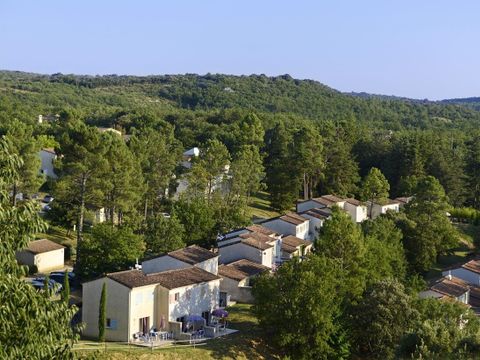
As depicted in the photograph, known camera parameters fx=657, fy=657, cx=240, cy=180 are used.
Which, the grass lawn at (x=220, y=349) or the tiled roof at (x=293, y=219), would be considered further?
the tiled roof at (x=293, y=219)

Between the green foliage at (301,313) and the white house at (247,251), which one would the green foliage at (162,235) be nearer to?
the white house at (247,251)

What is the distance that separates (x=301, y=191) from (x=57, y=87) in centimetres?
9830

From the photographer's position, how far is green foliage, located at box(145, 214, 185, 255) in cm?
4294

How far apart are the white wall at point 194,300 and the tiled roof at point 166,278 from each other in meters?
0.31

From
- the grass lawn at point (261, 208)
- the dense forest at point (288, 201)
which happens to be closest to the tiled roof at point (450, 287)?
the dense forest at point (288, 201)

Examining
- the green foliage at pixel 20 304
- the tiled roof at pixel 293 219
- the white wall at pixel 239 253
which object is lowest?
the white wall at pixel 239 253

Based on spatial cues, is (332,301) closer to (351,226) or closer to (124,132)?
(351,226)

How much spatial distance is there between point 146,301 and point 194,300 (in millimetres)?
3178

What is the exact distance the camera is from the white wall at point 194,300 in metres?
33.0

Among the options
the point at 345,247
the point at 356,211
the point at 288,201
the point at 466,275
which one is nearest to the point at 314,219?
the point at 356,211

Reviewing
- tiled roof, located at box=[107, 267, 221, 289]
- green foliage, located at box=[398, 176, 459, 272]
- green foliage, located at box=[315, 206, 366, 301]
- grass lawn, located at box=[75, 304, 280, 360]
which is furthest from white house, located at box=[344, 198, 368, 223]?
tiled roof, located at box=[107, 267, 221, 289]

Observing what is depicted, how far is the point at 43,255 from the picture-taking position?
41625mm

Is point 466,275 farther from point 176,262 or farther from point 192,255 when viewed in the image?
point 176,262

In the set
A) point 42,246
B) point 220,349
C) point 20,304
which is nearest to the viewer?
point 20,304
